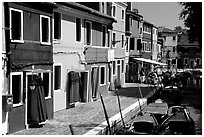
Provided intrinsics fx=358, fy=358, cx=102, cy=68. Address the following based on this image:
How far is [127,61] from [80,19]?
1742 centimetres

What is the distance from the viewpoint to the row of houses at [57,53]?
11367mm

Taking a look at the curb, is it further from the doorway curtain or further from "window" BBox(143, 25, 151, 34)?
"window" BBox(143, 25, 151, 34)

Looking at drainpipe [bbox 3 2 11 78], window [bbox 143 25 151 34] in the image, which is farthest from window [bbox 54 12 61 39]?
window [bbox 143 25 151 34]

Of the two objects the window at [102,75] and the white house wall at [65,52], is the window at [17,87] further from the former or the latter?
the window at [102,75]

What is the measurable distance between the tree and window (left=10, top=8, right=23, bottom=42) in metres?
10.6

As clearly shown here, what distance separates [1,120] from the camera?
10.5m

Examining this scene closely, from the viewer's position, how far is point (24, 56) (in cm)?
1222

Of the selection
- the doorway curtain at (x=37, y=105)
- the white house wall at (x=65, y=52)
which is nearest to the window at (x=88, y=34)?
the white house wall at (x=65, y=52)

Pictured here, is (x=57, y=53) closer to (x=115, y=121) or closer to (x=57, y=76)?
(x=57, y=76)

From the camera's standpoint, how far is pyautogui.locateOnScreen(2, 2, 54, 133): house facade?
11141 millimetres

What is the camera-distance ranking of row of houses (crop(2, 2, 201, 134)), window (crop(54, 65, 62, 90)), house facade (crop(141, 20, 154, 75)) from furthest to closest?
house facade (crop(141, 20, 154, 75))
window (crop(54, 65, 62, 90))
row of houses (crop(2, 2, 201, 134))

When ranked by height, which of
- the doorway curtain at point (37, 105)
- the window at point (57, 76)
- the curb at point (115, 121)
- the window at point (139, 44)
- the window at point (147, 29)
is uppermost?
the window at point (147, 29)

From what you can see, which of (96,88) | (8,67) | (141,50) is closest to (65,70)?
(96,88)

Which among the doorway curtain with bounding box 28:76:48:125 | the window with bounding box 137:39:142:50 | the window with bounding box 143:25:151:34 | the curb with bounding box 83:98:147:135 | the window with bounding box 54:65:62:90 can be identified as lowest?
the curb with bounding box 83:98:147:135
